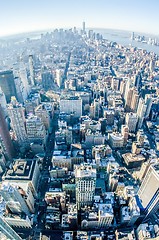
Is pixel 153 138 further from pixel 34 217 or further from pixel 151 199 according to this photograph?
pixel 34 217

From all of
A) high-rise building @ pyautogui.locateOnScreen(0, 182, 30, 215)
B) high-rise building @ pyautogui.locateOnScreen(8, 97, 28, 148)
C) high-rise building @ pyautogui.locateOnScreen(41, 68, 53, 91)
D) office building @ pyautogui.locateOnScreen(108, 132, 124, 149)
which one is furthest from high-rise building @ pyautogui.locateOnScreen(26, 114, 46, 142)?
high-rise building @ pyautogui.locateOnScreen(41, 68, 53, 91)

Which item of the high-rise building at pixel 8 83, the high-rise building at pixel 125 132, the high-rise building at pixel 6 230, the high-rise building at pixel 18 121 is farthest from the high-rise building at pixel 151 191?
the high-rise building at pixel 8 83

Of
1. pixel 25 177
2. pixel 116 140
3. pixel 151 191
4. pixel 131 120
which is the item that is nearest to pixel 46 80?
pixel 131 120

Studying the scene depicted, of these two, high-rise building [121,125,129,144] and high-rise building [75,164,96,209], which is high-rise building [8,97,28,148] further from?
high-rise building [121,125,129,144]

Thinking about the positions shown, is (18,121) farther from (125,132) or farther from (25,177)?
(125,132)

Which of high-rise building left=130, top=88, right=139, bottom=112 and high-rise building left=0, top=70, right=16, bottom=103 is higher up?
high-rise building left=0, top=70, right=16, bottom=103

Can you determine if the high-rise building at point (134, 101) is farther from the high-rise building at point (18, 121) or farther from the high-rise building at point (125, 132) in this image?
the high-rise building at point (18, 121)
